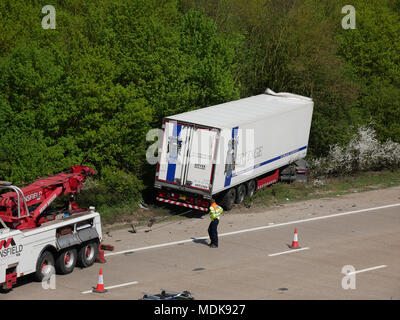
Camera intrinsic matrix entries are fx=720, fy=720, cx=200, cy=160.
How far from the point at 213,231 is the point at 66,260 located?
527 cm

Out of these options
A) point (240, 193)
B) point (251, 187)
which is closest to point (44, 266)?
point (240, 193)

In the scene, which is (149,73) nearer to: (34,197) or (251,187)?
(251,187)

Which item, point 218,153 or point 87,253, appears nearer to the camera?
point 87,253

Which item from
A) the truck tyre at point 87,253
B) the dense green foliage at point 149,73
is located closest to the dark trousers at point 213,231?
the truck tyre at point 87,253

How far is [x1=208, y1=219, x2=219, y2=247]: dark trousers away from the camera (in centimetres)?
2295

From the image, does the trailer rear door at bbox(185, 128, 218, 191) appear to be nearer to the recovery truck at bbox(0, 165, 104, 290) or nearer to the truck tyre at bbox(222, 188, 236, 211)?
the truck tyre at bbox(222, 188, 236, 211)

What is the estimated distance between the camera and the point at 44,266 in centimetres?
1886

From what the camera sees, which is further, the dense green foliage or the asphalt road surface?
the dense green foliage

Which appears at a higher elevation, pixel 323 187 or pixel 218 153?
pixel 218 153

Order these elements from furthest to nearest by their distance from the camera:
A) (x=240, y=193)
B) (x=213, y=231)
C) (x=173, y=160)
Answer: (x=240, y=193) → (x=173, y=160) → (x=213, y=231)

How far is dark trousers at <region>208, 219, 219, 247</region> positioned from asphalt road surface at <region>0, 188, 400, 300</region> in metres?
0.33

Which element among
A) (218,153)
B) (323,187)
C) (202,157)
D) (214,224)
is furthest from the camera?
(323,187)

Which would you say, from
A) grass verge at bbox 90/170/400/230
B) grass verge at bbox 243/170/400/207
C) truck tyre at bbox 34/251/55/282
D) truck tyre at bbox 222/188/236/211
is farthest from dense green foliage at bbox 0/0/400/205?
truck tyre at bbox 34/251/55/282

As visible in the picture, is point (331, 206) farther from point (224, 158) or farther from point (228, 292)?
point (228, 292)
